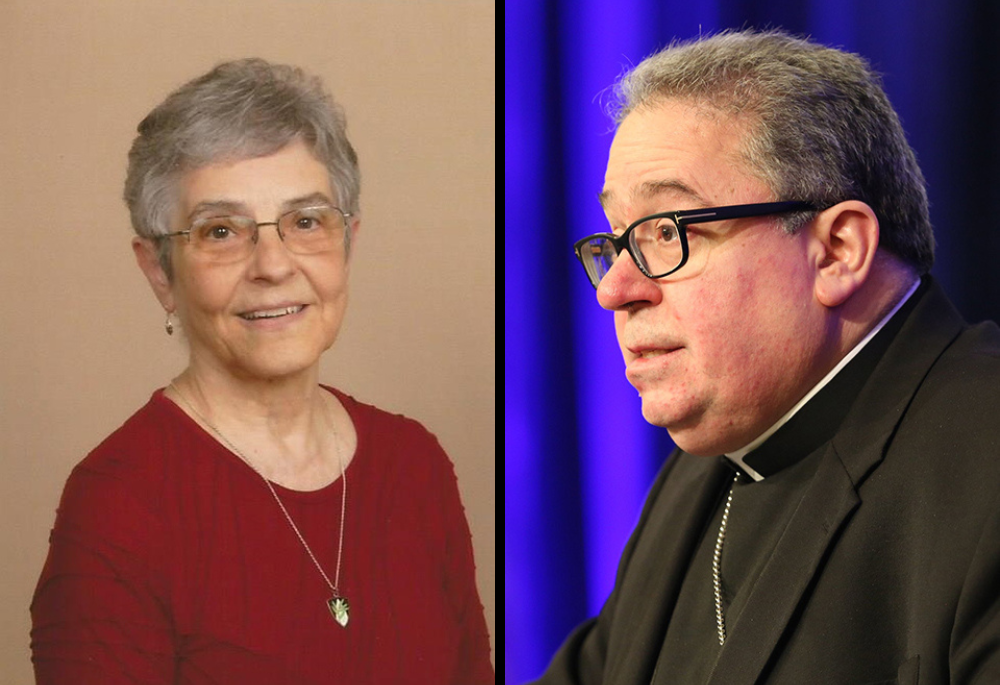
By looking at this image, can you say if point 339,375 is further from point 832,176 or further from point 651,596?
point 832,176

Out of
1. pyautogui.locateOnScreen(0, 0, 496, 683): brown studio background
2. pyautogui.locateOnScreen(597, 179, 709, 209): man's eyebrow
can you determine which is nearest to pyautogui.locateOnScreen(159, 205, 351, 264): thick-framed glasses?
pyautogui.locateOnScreen(0, 0, 496, 683): brown studio background

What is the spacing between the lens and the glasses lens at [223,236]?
1914 millimetres

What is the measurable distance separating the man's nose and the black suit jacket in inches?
12.6

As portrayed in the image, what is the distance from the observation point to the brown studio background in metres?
1.94

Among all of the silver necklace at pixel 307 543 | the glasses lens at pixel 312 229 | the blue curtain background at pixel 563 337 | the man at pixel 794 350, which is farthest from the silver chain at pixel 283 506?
the man at pixel 794 350

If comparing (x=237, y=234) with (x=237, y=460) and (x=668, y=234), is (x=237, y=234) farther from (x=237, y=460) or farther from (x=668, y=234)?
(x=668, y=234)

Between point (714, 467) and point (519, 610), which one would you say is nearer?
point (714, 467)

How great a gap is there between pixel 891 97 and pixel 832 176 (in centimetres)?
82

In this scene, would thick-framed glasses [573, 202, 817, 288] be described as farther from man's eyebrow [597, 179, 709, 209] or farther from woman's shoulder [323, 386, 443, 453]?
woman's shoulder [323, 386, 443, 453]

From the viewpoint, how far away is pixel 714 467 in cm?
181

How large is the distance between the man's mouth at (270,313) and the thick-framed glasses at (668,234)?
65cm

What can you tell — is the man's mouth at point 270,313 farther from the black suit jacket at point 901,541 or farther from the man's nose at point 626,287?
the black suit jacket at point 901,541

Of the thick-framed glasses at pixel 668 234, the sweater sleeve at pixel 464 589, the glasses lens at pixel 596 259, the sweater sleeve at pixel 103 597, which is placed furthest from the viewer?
the sweater sleeve at pixel 464 589

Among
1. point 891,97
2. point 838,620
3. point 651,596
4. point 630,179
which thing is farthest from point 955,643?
point 891,97
